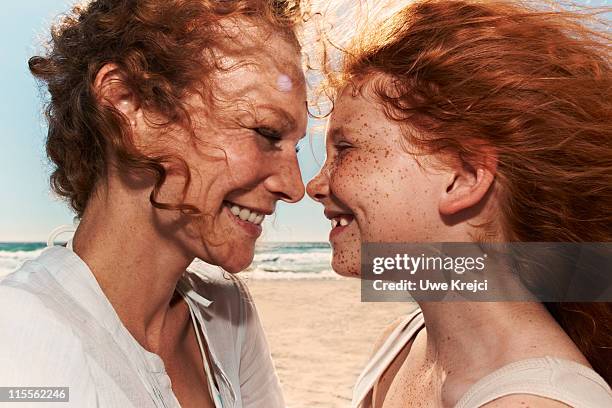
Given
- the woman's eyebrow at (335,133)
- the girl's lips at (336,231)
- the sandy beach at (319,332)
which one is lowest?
the sandy beach at (319,332)

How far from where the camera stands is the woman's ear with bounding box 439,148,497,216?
2115 mm

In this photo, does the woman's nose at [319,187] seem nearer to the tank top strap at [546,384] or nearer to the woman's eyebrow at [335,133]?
the woman's eyebrow at [335,133]

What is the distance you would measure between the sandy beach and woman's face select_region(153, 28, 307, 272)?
6.79 meters

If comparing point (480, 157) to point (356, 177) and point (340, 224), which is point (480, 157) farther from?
point (340, 224)

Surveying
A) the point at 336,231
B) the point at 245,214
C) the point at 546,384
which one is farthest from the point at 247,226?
the point at 546,384

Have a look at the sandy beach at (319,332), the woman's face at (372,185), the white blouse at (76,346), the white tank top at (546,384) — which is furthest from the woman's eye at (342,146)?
the sandy beach at (319,332)

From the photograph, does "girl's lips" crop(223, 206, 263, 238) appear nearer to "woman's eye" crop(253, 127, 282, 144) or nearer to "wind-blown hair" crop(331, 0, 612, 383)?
"woman's eye" crop(253, 127, 282, 144)

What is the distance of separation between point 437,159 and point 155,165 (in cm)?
88

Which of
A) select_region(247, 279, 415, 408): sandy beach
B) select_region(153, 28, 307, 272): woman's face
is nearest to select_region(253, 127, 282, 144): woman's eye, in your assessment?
select_region(153, 28, 307, 272): woman's face

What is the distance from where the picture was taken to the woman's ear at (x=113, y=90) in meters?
2.20

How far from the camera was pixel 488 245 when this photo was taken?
2.19 m

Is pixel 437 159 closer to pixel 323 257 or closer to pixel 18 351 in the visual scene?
pixel 18 351

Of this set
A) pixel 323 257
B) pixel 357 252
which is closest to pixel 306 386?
pixel 357 252

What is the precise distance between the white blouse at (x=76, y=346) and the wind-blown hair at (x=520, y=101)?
1094mm
